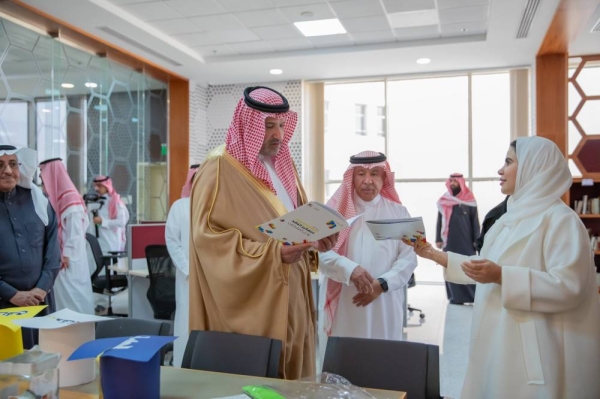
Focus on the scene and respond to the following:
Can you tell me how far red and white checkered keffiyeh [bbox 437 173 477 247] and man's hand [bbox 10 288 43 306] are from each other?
5.86m

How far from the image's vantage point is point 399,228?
225cm

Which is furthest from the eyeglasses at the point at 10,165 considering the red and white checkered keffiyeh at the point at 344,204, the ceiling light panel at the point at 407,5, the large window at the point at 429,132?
the large window at the point at 429,132

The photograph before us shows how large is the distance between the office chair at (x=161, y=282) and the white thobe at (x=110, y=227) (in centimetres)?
287

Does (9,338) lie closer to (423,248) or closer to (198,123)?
(423,248)

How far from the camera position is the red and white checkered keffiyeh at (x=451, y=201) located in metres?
7.51

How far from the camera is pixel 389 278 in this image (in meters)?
2.91

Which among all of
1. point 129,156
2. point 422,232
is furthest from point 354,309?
point 129,156

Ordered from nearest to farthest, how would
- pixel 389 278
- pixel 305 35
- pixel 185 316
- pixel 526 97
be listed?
pixel 389 278
pixel 185 316
pixel 305 35
pixel 526 97

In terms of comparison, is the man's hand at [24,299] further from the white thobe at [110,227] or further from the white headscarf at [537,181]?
the white thobe at [110,227]

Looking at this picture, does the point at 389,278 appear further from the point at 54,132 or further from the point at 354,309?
the point at 54,132

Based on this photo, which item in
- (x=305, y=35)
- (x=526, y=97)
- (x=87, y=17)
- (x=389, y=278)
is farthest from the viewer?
(x=526, y=97)

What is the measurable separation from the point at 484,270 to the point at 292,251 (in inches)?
30.1

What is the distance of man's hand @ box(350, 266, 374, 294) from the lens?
2783 millimetres

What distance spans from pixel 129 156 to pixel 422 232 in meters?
6.59
